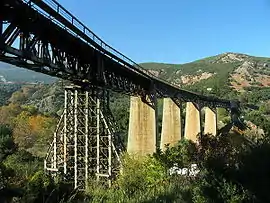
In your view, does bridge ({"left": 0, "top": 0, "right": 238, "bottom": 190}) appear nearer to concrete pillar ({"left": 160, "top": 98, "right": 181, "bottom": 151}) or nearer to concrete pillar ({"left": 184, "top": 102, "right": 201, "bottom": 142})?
concrete pillar ({"left": 160, "top": 98, "right": 181, "bottom": 151})

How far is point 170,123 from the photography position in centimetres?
4828

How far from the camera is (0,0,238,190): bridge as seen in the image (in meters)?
16.1

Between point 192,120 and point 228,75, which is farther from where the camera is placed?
point 228,75

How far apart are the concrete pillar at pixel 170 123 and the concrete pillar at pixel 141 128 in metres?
9.02

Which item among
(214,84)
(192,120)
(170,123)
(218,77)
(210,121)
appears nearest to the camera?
(170,123)

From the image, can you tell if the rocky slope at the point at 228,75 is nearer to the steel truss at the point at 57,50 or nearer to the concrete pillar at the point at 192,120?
the concrete pillar at the point at 192,120

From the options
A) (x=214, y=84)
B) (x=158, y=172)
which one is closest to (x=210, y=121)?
(x=158, y=172)

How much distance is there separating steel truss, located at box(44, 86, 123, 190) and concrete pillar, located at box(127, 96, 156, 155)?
363 inches

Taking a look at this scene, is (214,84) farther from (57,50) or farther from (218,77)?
(57,50)

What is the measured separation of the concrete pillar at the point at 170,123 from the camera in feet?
156

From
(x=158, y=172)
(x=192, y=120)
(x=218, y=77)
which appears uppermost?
(x=218, y=77)

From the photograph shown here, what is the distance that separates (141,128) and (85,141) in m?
11.8

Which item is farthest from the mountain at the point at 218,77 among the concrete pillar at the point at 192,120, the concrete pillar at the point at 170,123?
the concrete pillar at the point at 170,123

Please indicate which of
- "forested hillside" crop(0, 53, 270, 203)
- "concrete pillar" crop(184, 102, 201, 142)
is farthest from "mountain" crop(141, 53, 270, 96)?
"concrete pillar" crop(184, 102, 201, 142)
